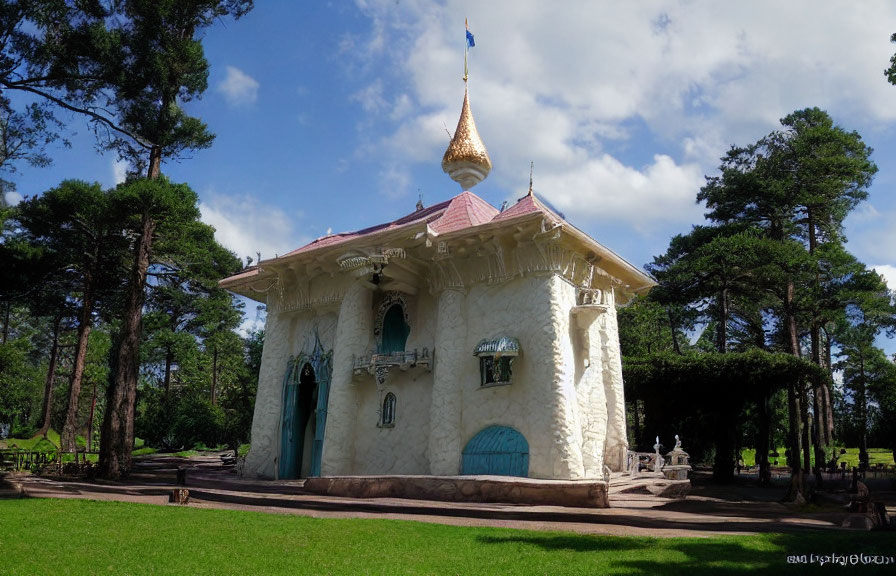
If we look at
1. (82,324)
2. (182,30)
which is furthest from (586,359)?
(82,324)

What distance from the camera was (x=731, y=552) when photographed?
814 centimetres

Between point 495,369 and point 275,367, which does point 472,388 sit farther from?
point 275,367

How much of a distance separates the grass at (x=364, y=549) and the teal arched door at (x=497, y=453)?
6.43m

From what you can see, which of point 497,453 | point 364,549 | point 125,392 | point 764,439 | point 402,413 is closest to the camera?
point 364,549

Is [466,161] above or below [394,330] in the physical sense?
above

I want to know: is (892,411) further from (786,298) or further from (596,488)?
(596,488)

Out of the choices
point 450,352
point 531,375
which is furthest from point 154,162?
point 531,375

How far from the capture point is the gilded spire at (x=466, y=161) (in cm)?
2453

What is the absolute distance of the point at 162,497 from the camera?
15.5 meters

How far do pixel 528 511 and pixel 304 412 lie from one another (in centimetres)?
1294

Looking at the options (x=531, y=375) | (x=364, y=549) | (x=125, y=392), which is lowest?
(x=364, y=549)

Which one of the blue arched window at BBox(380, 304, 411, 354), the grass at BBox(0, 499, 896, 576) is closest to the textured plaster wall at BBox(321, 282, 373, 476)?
the blue arched window at BBox(380, 304, 411, 354)

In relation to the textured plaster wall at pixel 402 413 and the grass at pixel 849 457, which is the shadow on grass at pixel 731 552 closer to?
the textured plaster wall at pixel 402 413

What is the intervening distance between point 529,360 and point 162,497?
369 inches
